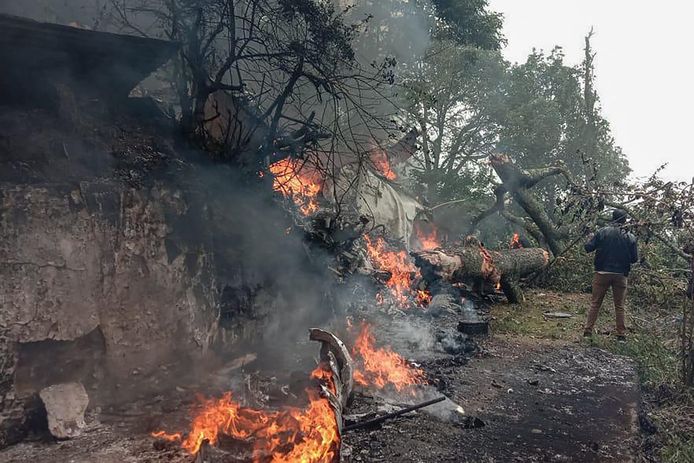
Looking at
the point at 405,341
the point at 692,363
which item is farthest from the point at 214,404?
the point at 692,363

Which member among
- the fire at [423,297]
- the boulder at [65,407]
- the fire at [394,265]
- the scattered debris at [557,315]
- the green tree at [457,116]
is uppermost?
the green tree at [457,116]

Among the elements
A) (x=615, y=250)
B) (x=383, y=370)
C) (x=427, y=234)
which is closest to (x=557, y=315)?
(x=615, y=250)

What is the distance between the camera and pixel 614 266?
7.98m

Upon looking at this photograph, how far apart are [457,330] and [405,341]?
1.04 meters

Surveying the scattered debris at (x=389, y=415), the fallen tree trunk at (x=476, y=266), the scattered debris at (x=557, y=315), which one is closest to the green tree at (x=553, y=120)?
the fallen tree trunk at (x=476, y=266)

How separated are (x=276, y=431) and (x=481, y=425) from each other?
2273mm

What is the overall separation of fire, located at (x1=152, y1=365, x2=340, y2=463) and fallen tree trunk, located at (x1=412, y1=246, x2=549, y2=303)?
234 inches

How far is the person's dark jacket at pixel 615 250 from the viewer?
786 cm

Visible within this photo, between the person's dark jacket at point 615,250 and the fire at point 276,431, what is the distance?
20.4ft

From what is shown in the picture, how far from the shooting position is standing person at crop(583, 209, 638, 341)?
787cm

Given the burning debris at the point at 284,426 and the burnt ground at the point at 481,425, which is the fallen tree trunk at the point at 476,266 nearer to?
the burnt ground at the point at 481,425

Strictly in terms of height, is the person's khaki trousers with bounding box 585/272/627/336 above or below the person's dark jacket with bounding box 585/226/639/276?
below

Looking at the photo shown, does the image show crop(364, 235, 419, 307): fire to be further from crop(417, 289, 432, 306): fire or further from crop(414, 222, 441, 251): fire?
crop(414, 222, 441, 251): fire

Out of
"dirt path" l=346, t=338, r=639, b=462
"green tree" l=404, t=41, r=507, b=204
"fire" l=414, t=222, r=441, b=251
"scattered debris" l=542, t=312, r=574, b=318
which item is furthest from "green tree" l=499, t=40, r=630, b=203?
"dirt path" l=346, t=338, r=639, b=462
